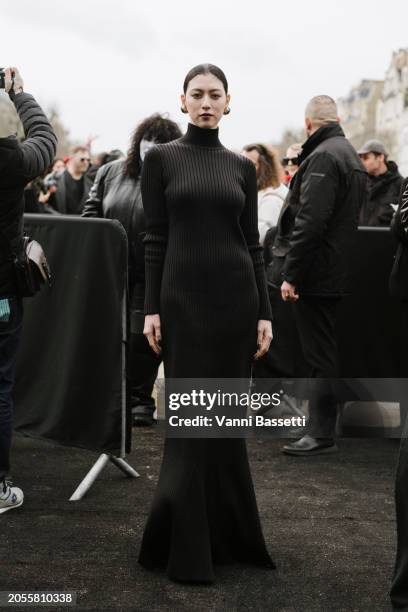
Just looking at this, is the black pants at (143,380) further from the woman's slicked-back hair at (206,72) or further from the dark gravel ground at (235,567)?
the woman's slicked-back hair at (206,72)

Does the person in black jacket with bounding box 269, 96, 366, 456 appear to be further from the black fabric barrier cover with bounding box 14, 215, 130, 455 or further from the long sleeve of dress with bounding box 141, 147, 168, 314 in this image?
the long sleeve of dress with bounding box 141, 147, 168, 314

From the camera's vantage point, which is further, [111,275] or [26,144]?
[111,275]

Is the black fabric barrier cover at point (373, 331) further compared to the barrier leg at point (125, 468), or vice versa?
the black fabric barrier cover at point (373, 331)

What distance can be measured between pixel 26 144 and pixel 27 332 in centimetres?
149

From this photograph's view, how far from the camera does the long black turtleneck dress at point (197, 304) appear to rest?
3.91 meters

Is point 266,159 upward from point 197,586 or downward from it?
upward

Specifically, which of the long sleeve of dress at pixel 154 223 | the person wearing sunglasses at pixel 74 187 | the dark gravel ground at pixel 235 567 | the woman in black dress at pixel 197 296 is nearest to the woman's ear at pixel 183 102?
the woman in black dress at pixel 197 296

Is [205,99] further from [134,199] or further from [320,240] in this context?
[134,199]

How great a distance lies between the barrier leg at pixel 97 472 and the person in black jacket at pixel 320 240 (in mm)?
1215

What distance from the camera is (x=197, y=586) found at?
388cm

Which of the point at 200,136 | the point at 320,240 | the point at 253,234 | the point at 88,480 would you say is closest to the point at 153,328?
the point at 253,234

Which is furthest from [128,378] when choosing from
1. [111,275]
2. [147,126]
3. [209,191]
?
[147,126]

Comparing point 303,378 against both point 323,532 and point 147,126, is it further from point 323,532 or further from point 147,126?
point 323,532

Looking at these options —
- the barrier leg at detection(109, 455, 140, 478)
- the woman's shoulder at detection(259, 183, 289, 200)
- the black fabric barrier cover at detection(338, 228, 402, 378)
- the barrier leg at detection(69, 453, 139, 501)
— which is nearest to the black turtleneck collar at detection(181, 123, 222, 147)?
the barrier leg at detection(69, 453, 139, 501)
